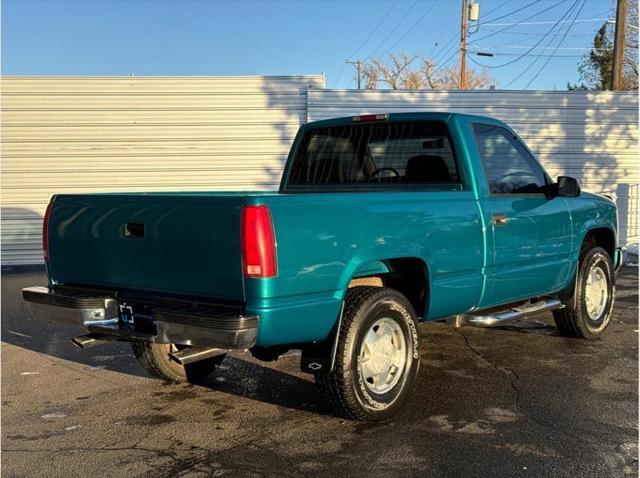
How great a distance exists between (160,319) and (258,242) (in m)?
0.79

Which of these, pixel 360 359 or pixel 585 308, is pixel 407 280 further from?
pixel 585 308

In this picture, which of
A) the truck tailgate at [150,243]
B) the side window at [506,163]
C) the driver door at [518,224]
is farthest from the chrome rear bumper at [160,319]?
the side window at [506,163]

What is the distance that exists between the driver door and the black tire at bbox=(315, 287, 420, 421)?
988mm

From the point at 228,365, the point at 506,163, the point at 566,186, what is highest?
the point at 506,163

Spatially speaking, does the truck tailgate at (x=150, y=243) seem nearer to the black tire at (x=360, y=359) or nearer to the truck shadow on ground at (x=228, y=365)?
the black tire at (x=360, y=359)

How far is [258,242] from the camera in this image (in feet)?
11.6

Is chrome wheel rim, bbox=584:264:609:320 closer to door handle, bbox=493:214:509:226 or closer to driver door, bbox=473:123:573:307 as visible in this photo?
driver door, bbox=473:123:573:307

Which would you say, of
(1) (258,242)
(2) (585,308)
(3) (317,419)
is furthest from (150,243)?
(2) (585,308)

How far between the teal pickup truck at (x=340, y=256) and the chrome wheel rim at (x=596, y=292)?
1.53ft

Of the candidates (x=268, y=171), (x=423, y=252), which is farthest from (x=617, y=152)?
(x=423, y=252)

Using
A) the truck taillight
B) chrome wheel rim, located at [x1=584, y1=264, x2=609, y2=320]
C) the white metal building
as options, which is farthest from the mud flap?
the white metal building

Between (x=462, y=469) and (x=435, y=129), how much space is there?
2.69m

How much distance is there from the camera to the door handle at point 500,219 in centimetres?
509

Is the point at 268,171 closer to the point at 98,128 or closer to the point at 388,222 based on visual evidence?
the point at 98,128
